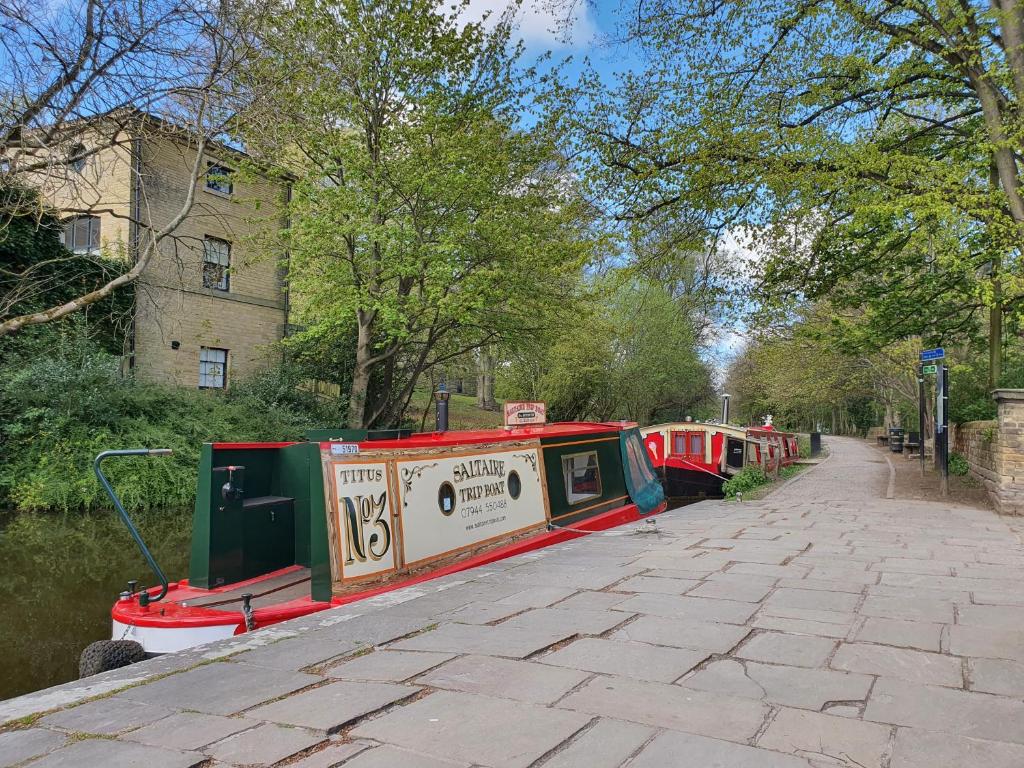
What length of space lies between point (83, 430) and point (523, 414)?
8.64 m

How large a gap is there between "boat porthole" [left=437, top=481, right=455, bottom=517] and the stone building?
9.83m

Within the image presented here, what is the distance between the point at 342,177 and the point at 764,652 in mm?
14830

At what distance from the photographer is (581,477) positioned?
938cm

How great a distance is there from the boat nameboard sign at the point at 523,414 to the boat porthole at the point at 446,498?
116 inches

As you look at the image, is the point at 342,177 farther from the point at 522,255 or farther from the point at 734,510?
the point at 734,510

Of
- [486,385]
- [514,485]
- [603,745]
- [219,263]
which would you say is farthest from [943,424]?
[486,385]

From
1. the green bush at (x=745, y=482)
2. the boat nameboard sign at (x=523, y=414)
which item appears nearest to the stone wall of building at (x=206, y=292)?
the boat nameboard sign at (x=523, y=414)

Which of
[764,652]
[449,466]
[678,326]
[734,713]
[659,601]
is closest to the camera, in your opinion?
[734,713]

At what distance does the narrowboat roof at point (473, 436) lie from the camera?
19.1ft

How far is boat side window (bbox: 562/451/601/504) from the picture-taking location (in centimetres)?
895

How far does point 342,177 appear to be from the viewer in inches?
622

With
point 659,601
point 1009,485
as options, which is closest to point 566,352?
point 1009,485

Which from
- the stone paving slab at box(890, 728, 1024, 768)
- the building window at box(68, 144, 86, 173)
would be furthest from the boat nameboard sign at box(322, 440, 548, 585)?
the building window at box(68, 144, 86, 173)

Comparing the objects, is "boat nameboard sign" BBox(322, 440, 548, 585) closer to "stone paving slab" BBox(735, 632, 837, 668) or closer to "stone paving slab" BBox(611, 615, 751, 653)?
"stone paving slab" BBox(611, 615, 751, 653)
